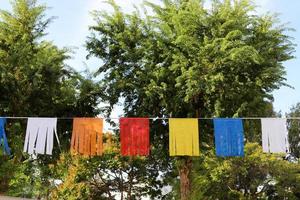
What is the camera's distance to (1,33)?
549 inches

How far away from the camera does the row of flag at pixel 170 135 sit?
1002 cm

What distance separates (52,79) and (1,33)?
6.60 ft

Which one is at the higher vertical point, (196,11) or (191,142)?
(196,11)

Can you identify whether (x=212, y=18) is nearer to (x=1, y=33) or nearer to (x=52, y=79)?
(x=52, y=79)

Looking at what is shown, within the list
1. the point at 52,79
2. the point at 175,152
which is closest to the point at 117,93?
the point at 52,79

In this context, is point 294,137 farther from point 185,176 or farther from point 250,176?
point 185,176

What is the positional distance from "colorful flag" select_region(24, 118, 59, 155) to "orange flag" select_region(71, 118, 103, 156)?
21.0 inches

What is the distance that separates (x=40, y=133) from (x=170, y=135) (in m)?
2.86

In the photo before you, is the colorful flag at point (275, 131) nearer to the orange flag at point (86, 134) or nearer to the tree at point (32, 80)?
the orange flag at point (86, 134)

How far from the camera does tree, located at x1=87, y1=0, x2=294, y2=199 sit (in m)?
12.3

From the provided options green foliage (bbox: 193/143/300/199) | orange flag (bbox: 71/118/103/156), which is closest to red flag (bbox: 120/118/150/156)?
orange flag (bbox: 71/118/103/156)

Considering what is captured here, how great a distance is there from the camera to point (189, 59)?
12633mm

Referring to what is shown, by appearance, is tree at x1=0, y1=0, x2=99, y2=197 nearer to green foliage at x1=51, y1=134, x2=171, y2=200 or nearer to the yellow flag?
green foliage at x1=51, y1=134, x2=171, y2=200

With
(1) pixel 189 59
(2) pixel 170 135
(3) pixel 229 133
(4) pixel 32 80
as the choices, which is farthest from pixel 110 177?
(3) pixel 229 133
